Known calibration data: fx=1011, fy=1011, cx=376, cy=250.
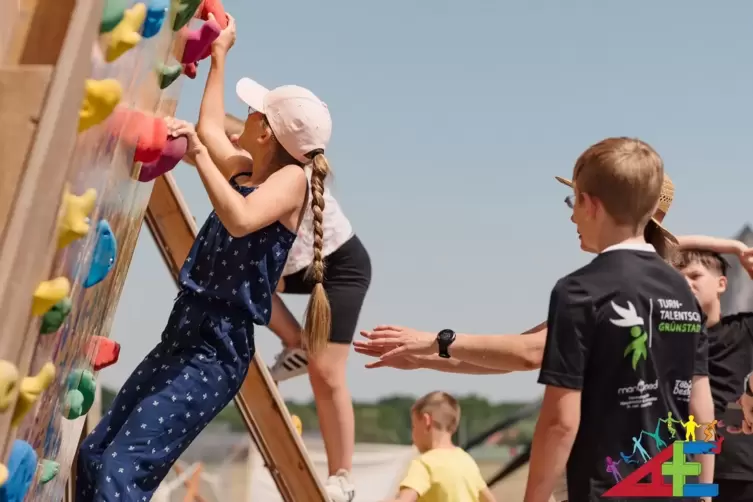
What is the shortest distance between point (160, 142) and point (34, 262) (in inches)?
18.3

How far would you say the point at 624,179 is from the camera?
162 centimetres

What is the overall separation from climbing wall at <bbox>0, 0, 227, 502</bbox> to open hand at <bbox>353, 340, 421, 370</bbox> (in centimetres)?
57

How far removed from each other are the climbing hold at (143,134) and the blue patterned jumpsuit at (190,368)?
1.75 feet

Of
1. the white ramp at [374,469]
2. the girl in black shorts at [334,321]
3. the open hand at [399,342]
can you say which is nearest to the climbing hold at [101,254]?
the open hand at [399,342]

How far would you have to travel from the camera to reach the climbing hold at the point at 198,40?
1605 millimetres

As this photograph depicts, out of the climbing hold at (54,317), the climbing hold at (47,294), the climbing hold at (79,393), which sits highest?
the climbing hold at (47,294)

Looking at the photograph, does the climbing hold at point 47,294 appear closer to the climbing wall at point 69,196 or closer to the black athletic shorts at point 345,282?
the climbing wall at point 69,196

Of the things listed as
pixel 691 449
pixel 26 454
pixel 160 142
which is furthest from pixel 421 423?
pixel 26 454

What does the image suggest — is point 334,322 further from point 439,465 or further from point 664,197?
Result: point 664,197

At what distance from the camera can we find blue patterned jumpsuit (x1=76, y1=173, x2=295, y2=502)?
5.78 feet

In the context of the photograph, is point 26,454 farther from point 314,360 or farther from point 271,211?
point 314,360

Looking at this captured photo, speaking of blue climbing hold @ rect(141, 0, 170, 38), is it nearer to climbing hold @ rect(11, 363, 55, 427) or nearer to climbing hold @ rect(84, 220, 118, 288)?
climbing hold @ rect(84, 220, 118, 288)

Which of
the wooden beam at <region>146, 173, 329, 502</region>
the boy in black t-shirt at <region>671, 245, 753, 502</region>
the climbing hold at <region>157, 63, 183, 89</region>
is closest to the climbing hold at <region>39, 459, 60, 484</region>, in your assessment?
the climbing hold at <region>157, 63, 183, 89</region>

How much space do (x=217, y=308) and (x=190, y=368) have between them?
0.42ft
